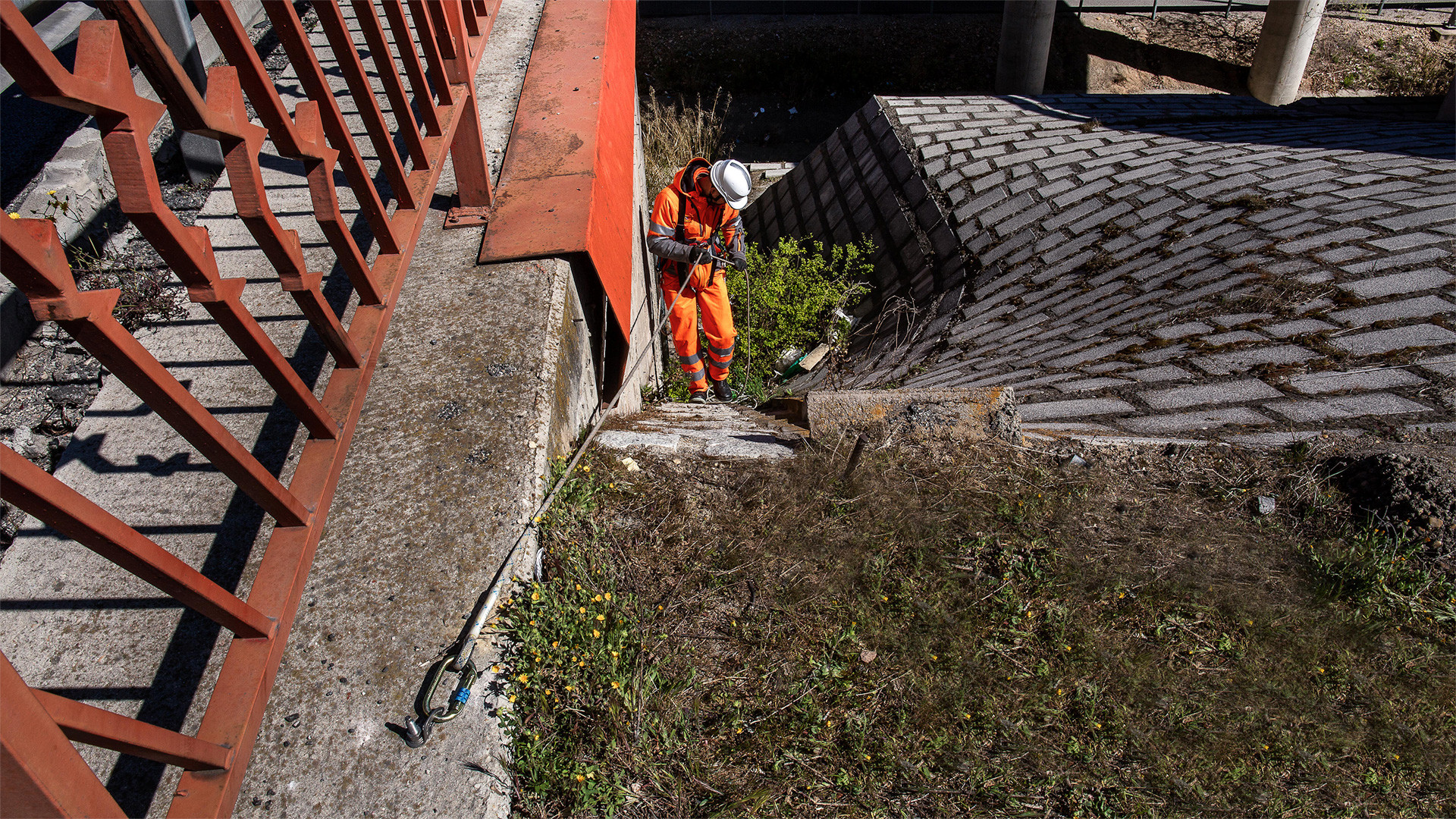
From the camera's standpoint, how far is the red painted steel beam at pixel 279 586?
1696 mm

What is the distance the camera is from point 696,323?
18.5ft

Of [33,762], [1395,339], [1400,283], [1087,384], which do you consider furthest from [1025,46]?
[33,762]

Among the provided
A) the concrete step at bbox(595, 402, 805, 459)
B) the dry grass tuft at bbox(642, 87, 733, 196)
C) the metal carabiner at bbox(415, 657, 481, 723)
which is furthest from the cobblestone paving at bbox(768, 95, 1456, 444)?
the dry grass tuft at bbox(642, 87, 733, 196)

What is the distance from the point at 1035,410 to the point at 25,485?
3385 millimetres

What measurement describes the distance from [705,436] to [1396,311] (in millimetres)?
3145

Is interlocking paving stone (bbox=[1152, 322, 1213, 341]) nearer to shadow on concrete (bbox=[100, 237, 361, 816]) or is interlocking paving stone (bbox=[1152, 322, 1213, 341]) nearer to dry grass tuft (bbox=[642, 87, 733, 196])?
shadow on concrete (bbox=[100, 237, 361, 816])

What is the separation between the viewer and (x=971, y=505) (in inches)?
108

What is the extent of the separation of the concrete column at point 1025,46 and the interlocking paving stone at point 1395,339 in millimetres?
10999

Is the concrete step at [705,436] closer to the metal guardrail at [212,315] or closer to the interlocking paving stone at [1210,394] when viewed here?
the metal guardrail at [212,315]

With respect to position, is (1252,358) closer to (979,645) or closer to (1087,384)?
(1087,384)

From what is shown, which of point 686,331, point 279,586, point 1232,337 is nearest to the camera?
point 279,586

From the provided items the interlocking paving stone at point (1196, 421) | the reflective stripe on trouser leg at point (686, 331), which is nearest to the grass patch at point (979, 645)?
the interlocking paving stone at point (1196, 421)

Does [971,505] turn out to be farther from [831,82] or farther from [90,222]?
[831,82]

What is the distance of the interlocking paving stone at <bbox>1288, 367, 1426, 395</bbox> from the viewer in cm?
309
